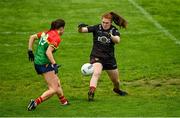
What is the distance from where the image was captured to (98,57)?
1678 cm

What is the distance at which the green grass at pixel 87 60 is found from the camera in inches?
624

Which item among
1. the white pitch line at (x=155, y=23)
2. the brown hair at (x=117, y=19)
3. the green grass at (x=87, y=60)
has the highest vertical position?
the brown hair at (x=117, y=19)

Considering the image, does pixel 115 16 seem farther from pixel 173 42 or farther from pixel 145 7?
pixel 145 7

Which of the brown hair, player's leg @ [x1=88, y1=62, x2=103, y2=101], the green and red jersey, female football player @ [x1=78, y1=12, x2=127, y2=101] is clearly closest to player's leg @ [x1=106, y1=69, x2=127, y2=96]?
female football player @ [x1=78, y1=12, x2=127, y2=101]

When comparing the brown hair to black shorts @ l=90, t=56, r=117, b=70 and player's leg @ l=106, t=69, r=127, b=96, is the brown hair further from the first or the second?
player's leg @ l=106, t=69, r=127, b=96

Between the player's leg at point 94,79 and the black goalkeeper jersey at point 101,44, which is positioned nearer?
the player's leg at point 94,79

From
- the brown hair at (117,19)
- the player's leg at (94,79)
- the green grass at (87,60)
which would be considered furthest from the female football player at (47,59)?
the brown hair at (117,19)

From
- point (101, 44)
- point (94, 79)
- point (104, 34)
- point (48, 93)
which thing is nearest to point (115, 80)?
point (94, 79)

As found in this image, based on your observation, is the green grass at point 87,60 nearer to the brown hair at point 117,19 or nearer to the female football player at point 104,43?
the female football player at point 104,43

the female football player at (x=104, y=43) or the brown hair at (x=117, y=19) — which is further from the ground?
the brown hair at (x=117, y=19)

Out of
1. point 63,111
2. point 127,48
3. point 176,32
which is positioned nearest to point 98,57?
point 63,111

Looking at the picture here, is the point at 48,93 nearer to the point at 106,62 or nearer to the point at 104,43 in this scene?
the point at 106,62

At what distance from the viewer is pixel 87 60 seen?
70.6ft

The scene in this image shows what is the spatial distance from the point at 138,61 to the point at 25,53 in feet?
11.6
